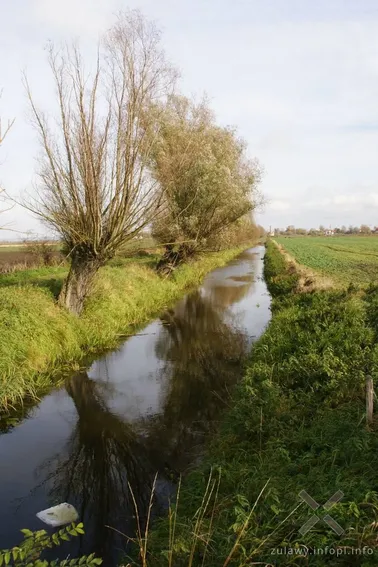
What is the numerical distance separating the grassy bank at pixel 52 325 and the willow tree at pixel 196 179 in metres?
3.71

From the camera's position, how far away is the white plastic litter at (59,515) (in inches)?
194

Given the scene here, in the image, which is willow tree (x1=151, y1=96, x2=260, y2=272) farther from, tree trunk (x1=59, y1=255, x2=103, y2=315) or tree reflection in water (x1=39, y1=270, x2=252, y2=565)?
tree reflection in water (x1=39, y1=270, x2=252, y2=565)

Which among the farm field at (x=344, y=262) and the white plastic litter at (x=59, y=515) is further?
the farm field at (x=344, y=262)

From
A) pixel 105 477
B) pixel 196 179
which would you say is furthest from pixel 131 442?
pixel 196 179

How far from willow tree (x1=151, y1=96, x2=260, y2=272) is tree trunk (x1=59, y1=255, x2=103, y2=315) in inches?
230

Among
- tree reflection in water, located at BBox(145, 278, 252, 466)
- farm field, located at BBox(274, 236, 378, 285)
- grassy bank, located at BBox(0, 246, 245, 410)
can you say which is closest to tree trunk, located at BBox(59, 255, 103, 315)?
grassy bank, located at BBox(0, 246, 245, 410)

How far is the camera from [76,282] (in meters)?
12.3

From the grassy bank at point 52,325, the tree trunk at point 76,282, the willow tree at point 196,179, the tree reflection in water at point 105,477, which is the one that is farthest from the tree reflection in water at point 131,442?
the willow tree at point 196,179

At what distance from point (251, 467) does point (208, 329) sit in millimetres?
9883

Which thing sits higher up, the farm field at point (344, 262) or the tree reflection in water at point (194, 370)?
the farm field at point (344, 262)

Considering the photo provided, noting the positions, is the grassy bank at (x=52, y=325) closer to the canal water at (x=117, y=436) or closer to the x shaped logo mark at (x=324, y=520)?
the canal water at (x=117, y=436)

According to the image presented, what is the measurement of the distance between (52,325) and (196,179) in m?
12.1

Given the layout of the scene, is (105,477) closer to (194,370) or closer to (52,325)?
(194,370)

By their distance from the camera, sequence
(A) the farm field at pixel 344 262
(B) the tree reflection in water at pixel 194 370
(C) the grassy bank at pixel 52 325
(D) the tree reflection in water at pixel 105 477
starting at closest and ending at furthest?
(D) the tree reflection in water at pixel 105 477
(B) the tree reflection in water at pixel 194 370
(C) the grassy bank at pixel 52 325
(A) the farm field at pixel 344 262
